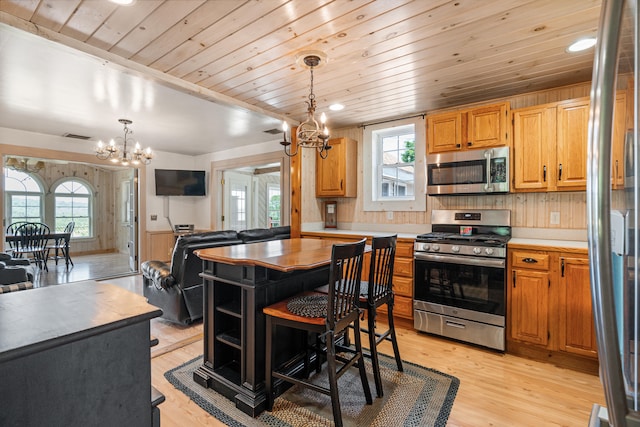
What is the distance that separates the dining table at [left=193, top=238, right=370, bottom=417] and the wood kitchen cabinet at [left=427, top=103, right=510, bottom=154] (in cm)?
191

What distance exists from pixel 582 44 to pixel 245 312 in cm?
297

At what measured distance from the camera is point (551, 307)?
99.2 inches

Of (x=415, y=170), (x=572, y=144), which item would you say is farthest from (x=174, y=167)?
(x=572, y=144)

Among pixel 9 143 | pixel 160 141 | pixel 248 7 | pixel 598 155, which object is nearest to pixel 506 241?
pixel 598 155

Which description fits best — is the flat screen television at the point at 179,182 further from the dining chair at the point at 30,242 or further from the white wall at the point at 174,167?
the dining chair at the point at 30,242

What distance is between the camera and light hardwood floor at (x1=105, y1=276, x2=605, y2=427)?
1.88m

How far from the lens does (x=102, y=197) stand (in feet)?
27.7

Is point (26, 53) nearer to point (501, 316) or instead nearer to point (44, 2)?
point (44, 2)

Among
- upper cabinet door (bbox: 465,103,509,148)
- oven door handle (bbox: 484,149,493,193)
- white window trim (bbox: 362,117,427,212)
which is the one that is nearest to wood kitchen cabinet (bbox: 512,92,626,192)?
upper cabinet door (bbox: 465,103,509,148)

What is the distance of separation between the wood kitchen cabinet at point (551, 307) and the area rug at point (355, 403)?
872 mm

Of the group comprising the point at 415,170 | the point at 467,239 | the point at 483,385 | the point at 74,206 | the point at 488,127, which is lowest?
the point at 483,385

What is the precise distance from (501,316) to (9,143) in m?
6.73

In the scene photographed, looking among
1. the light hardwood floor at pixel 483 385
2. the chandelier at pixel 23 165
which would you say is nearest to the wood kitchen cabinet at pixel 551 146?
the light hardwood floor at pixel 483 385

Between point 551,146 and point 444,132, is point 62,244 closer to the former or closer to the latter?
point 444,132
